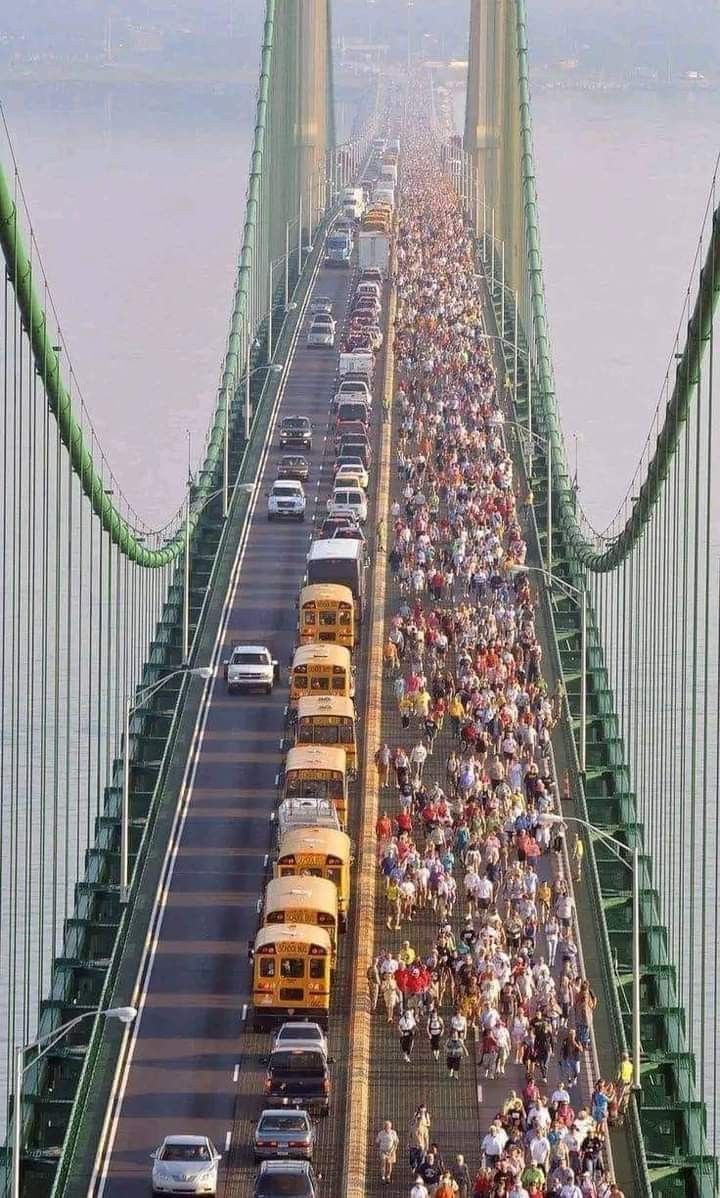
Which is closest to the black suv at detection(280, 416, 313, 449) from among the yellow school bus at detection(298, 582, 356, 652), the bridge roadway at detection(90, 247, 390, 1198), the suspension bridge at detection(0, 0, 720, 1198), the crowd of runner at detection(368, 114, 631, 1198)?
the suspension bridge at detection(0, 0, 720, 1198)

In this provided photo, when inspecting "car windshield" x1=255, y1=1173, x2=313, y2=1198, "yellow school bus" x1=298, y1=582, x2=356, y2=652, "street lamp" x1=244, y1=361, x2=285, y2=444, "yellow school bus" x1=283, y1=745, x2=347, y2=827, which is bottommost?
"car windshield" x1=255, y1=1173, x2=313, y2=1198

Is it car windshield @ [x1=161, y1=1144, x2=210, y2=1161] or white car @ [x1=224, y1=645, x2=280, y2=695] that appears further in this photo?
white car @ [x1=224, y1=645, x2=280, y2=695]

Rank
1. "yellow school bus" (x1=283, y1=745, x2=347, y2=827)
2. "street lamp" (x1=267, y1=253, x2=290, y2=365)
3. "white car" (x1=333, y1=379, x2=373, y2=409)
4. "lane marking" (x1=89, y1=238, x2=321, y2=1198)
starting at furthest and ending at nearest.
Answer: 1. "street lamp" (x1=267, y1=253, x2=290, y2=365)
2. "white car" (x1=333, y1=379, x2=373, y2=409)
3. "yellow school bus" (x1=283, y1=745, x2=347, y2=827)
4. "lane marking" (x1=89, y1=238, x2=321, y2=1198)

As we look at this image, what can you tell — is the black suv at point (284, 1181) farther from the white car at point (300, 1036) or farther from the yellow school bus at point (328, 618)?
the yellow school bus at point (328, 618)

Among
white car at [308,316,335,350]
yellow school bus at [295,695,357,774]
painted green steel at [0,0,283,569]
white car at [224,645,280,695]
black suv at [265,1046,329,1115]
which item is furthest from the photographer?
white car at [308,316,335,350]

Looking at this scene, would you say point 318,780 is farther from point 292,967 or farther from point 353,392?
point 353,392

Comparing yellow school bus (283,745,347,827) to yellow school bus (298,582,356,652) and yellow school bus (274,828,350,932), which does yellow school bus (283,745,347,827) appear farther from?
yellow school bus (298,582,356,652)

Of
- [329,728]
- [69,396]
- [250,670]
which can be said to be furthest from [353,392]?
[69,396]

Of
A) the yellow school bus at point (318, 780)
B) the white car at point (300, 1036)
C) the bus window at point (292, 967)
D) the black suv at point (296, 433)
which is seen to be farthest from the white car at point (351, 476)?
the white car at point (300, 1036)
